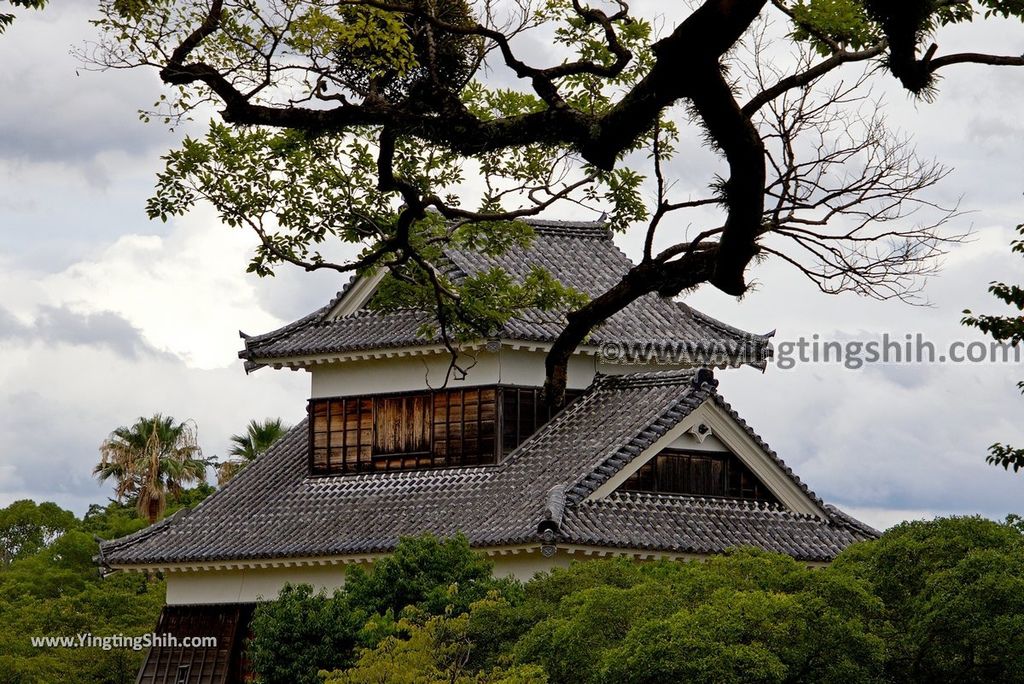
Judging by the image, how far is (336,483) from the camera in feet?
92.9

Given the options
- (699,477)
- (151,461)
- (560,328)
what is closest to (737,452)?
(699,477)

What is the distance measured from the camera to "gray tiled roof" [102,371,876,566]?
77.2ft

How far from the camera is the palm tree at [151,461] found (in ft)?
157

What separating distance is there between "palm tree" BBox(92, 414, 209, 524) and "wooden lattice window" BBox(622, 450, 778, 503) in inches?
1018

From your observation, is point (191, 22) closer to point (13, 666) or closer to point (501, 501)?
point (501, 501)

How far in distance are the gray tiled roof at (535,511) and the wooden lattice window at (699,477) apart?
23 centimetres

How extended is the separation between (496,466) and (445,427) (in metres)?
1.49

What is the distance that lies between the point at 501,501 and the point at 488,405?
234 cm

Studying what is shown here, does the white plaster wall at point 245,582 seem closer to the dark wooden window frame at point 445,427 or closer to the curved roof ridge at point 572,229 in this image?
the dark wooden window frame at point 445,427

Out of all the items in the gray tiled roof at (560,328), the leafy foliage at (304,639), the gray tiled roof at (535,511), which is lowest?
the leafy foliage at (304,639)

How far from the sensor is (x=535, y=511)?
2342 centimetres

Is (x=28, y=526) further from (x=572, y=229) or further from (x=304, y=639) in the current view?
(x=304, y=639)

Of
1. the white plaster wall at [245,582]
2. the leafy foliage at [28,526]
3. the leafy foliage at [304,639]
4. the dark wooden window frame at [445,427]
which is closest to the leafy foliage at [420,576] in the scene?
the leafy foliage at [304,639]

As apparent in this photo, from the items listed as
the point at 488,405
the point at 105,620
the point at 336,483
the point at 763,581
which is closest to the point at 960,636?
the point at 763,581
